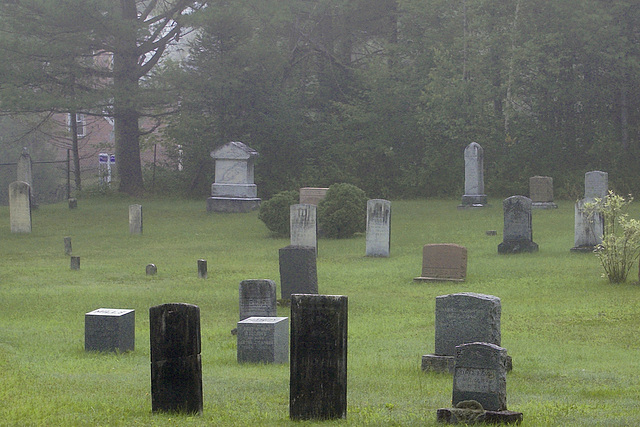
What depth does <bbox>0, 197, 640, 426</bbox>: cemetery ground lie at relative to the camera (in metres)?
7.14

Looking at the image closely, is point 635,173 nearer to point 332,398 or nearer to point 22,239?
point 22,239

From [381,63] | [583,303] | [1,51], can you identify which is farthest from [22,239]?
[381,63]

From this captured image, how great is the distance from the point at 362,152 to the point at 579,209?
782 inches

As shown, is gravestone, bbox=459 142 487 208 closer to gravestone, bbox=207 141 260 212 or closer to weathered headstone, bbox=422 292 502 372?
gravestone, bbox=207 141 260 212

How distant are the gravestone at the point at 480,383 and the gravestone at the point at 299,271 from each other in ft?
24.1

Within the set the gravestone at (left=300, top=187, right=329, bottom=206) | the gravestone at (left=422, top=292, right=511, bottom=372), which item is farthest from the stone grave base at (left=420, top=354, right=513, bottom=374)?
the gravestone at (left=300, top=187, right=329, bottom=206)

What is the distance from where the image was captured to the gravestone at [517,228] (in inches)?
794

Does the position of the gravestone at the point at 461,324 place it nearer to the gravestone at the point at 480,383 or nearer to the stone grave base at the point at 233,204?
the gravestone at the point at 480,383

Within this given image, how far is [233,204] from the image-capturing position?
32281 mm

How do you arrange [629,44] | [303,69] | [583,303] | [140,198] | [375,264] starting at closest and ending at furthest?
[583,303], [375,264], [629,44], [140,198], [303,69]

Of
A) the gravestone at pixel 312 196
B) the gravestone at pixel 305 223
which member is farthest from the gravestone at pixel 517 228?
the gravestone at pixel 312 196

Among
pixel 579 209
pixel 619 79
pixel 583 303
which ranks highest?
pixel 619 79

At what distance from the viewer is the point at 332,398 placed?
6566mm

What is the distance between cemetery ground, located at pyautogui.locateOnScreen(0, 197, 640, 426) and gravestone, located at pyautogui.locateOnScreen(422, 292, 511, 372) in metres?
0.22
